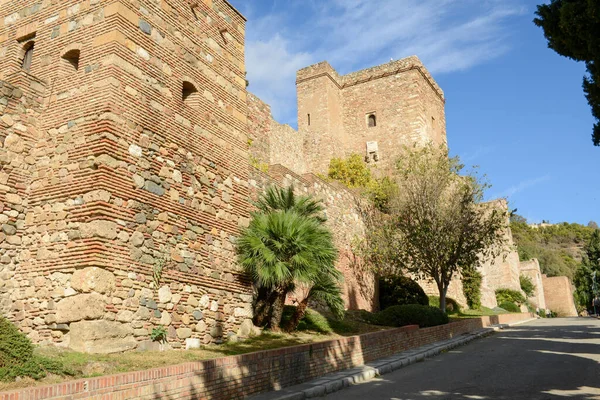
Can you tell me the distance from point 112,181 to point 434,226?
47.6 feet

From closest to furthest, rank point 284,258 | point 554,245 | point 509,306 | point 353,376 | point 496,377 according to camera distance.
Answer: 1. point 496,377
2. point 353,376
3. point 284,258
4. point 509,306
5. point 554,245

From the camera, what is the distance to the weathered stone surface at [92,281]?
24.1ft

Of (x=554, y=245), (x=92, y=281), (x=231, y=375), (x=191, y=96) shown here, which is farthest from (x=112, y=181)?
(x=554, y=245)

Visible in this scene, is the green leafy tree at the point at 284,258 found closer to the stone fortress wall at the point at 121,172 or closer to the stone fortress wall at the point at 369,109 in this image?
the stone fortress wall at the point at 121,172

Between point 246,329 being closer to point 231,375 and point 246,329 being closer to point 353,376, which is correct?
point 353,376

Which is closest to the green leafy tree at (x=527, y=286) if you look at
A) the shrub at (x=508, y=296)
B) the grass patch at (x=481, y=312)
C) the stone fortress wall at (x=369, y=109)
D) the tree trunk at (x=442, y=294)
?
the shrub at (x=508, y=296)

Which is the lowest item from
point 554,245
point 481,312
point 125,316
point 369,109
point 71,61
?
point 481,312

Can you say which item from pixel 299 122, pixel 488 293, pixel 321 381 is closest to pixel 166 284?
pixel 321 381

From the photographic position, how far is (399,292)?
20.2m

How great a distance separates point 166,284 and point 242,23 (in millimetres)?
7017

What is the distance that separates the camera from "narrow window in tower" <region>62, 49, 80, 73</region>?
29.4ft

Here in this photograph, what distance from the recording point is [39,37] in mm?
9445

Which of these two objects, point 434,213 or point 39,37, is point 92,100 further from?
point 434,213

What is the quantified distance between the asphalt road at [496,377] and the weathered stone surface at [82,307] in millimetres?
3852
